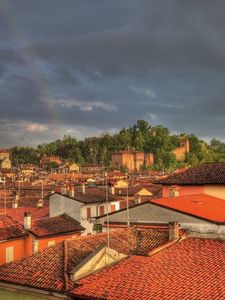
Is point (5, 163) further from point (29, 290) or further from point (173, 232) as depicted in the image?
point (29, 290)

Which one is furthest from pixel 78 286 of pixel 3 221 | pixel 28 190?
pixel 28 190

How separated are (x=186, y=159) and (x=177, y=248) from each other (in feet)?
483

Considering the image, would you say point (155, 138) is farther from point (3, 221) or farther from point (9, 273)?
point (9, 273)

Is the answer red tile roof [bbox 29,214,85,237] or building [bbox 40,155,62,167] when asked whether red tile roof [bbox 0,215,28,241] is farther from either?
building [bbox 40,155,62,167]

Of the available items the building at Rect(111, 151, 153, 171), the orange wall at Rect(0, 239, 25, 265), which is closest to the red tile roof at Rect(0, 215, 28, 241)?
the orange wall at Rect(0, 239, 25, 265)

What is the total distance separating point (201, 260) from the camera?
1631 centimetres

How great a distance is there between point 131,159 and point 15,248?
130300 millimetres

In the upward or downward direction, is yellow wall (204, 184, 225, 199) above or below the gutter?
above

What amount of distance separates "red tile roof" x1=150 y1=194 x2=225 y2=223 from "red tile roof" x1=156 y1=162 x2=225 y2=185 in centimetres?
227

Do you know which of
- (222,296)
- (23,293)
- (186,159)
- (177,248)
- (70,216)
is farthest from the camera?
(186,159)

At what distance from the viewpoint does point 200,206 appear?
25.2 m

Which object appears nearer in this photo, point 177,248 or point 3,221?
point 177,248

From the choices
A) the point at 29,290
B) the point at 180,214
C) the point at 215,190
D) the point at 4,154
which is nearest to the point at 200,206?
the point at 180,214

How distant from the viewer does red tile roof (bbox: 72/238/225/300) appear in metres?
13.4
